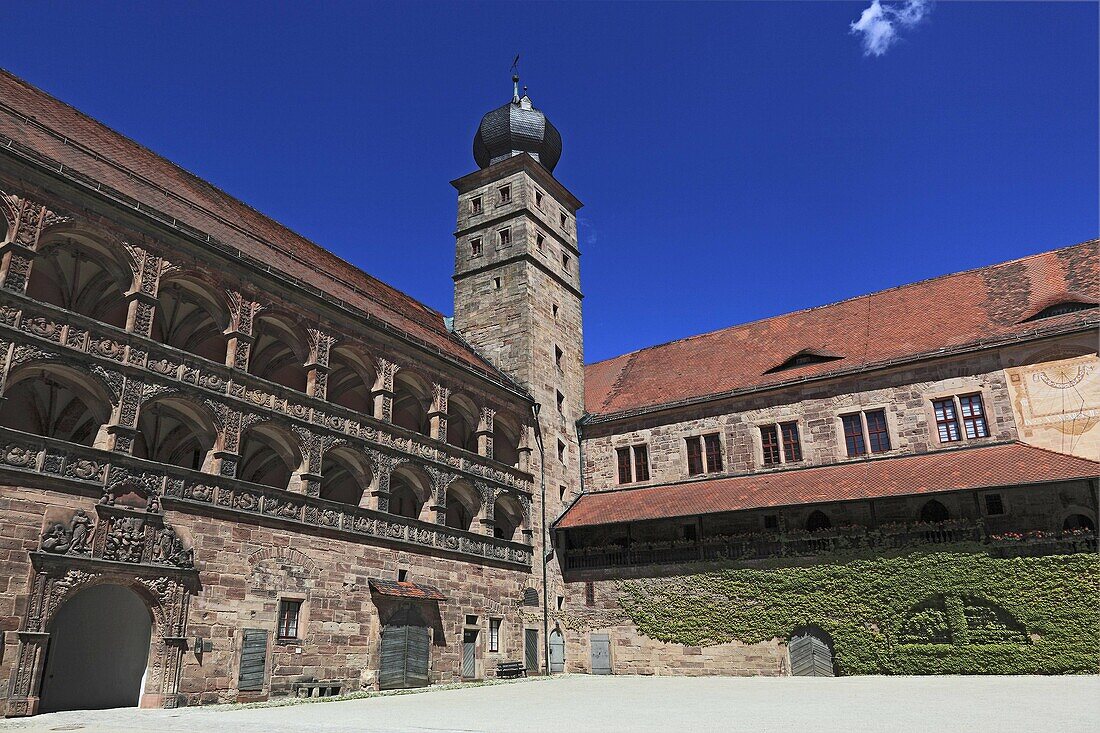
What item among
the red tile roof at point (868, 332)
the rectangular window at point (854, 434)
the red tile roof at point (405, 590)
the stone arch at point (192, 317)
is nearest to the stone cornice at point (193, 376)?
the stone arch at point (192, 317)

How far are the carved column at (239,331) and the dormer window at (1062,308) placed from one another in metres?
23.0

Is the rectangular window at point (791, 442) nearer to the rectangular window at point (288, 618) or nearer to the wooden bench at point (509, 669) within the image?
the wooden bench at point (509, 669)

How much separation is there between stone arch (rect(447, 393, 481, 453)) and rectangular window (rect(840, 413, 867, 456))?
12191mm

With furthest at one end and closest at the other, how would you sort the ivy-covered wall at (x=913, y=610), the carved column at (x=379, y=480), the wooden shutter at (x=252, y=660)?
the carved column at (x=379, y=480) < the ivy-covered wall at (x=913, y=610) < the wooden shutter at (x=252, y=660)

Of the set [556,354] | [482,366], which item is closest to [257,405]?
[482,366]

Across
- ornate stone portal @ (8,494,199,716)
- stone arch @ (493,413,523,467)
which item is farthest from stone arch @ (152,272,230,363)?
stone arch @ (493,413,523,467)

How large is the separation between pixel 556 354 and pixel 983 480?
53.6ft

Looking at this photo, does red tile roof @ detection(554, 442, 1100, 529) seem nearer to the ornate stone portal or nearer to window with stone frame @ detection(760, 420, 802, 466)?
window with stone frame @ detection(760, 420, 802, 466)

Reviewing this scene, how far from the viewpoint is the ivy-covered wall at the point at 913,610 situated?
21.4 m

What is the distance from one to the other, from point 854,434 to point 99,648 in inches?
882

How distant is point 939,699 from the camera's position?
15430 millimetres

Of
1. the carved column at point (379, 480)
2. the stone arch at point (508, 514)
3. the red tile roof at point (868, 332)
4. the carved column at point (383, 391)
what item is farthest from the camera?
the stone arch at point (508, 514)

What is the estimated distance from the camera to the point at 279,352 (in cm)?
2438

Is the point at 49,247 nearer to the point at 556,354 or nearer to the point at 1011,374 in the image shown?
the point at 556,354
